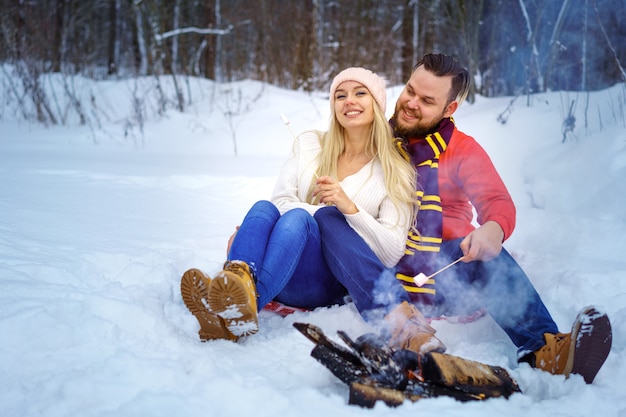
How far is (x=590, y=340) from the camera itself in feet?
4.99

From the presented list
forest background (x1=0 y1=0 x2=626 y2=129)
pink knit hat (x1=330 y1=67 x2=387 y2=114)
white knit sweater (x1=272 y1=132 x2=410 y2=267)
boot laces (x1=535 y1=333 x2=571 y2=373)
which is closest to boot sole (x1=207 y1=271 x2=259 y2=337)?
→ white knit sweater (x1=272 y1=132 x2=410 y2=267)

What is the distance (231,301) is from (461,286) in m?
1.02

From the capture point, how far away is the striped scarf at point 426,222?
81.0 inches

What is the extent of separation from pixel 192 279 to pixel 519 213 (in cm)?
232

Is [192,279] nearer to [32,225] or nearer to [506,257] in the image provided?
[506,257]

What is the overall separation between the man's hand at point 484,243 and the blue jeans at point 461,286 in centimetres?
12

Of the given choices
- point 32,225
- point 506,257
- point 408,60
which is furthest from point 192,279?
point 408,60

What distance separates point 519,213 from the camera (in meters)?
3.18

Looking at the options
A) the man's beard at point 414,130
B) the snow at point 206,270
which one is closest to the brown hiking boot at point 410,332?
the snow at point 206,270

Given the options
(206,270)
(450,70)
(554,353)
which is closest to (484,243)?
(554,353)

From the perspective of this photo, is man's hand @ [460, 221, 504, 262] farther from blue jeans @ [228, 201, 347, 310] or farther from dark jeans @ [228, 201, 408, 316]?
blue jeans @ [228, 201, 347, 310]

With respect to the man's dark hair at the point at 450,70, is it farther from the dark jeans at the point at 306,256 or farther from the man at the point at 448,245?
the dark jeans at the point at 306,256

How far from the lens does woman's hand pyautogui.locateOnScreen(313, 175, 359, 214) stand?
1.96 metres

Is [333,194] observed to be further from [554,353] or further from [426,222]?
[554,353]
